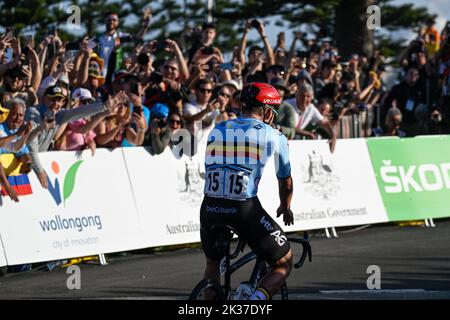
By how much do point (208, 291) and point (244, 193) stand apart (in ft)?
2.64

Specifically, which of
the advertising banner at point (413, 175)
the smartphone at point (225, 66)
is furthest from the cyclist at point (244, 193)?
the advertising banner at point (413, 175)

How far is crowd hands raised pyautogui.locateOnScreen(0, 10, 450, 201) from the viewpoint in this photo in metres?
14.3

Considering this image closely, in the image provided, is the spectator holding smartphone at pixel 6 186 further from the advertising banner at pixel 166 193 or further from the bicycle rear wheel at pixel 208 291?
the bicycle rear wheel at pixel 208 291

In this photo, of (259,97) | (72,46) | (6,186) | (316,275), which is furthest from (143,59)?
(259,97)

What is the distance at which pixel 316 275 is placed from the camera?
42.8ft

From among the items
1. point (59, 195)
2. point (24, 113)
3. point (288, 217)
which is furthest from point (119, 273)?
point (288, 217)

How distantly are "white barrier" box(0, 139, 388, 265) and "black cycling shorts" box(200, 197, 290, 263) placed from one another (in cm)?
535

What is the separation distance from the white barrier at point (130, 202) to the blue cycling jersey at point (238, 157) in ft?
17.8

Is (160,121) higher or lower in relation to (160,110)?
lower

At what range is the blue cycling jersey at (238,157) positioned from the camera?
8648mm

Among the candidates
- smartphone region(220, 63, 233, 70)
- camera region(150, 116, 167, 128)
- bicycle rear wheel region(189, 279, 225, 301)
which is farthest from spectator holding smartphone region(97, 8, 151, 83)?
bicycle rear wheel region(189, 279, 225, 301)

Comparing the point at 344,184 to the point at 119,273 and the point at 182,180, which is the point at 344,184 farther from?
the point at 119,273

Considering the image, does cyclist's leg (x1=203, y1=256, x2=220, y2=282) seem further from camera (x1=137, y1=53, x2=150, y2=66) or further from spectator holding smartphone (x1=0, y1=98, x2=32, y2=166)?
camera (x1=137, y1=53, x2=150, y2=66)

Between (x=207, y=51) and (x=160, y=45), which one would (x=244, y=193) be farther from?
(x=207, y=51)
